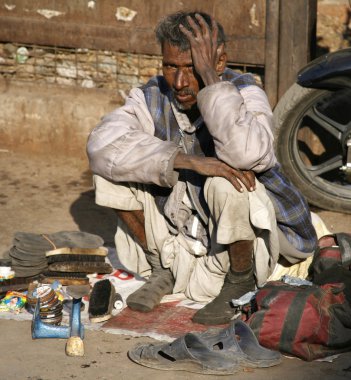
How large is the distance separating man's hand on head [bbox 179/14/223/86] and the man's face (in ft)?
0.24

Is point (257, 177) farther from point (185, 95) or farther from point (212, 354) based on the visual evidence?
point (212, 354)

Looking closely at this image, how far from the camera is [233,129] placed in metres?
4.09

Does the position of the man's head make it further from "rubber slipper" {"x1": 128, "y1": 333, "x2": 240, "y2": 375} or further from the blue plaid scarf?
"rubber slipper" {"x1": 128, "y1": 333, "x2": 240, "y2": 375}

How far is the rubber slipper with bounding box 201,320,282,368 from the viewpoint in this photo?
382 centimetres

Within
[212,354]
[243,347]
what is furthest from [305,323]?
[212,354]

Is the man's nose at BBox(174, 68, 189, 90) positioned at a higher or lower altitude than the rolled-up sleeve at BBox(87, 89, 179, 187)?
higher

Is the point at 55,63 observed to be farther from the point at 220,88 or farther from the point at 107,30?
the point at 220,88

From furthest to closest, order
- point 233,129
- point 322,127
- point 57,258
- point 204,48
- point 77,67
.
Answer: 1. point 77,67
2. point 322,127
3. point 57,258
4. point 204,48
5. point 233,129

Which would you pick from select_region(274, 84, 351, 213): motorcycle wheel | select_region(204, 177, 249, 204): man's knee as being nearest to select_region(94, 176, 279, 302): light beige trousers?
select_region(204, 177, 249, 204): man's knee

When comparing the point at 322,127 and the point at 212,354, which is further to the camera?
the point at 322,127

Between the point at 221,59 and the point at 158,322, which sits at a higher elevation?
the point at 221,59

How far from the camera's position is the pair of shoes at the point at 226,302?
429cm

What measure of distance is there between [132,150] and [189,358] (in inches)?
42.6

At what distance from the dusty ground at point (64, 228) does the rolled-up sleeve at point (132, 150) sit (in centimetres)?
76
